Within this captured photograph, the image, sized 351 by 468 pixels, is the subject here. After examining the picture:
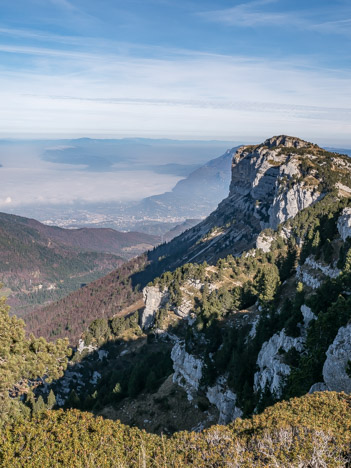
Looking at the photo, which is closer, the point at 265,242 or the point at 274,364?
the point at 274,364

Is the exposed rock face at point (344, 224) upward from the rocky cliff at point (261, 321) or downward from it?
upward

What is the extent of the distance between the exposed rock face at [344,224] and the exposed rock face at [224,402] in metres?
35.5

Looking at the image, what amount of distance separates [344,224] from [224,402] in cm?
4113

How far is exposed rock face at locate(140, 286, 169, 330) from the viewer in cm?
11188

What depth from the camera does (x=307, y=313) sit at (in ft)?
144

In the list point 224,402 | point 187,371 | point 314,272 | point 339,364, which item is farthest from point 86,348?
point 339,364

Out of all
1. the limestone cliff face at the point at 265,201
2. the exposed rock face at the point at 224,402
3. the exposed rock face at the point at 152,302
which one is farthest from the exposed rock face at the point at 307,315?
the limestone cliff face at the point at 265,201

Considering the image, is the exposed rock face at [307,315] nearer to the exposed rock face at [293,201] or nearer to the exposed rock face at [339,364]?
the exposed rock face at [339,364]

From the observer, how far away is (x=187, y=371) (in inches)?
2264

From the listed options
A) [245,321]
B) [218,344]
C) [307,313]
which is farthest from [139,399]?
[307,313]

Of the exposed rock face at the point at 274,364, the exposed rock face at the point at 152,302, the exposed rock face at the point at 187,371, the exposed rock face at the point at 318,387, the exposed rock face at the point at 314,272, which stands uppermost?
the exposed rock face at the point at 314,272

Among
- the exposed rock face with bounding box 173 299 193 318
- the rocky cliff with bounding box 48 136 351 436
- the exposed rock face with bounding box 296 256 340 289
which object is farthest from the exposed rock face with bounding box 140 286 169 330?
the exposed rock face with bounding box 296 256 340 289

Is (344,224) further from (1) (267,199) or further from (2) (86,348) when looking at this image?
(1) (267,199)

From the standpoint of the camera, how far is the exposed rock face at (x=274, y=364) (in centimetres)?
3775
